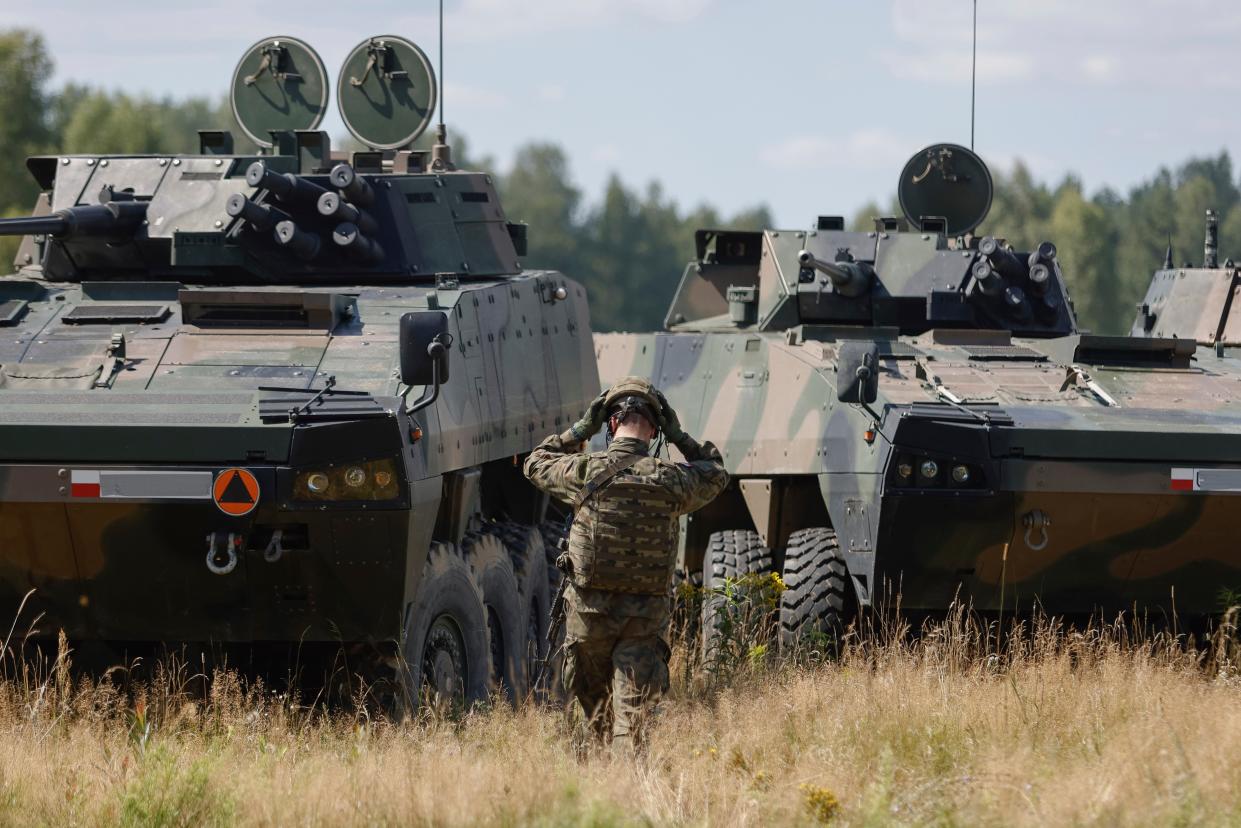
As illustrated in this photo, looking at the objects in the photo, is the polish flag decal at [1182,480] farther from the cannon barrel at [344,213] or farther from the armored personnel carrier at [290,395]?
the cannon barrel at [344,213]

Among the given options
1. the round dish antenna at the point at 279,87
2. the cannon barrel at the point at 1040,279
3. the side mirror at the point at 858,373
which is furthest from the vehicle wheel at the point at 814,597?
the round dish antenna at the point at 279,87

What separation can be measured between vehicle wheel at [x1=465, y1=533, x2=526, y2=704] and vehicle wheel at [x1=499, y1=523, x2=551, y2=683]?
0.44 ft

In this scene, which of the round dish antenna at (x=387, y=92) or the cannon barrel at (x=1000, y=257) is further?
the cannon barrel at (x=1000, y=257)

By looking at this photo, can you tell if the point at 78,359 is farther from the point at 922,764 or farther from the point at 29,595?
the point at 922,764

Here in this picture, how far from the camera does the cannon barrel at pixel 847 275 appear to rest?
1359cm

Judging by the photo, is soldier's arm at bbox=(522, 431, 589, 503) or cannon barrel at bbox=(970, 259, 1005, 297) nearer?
soldier's arm at bbox=(522, 431, 589, 503)

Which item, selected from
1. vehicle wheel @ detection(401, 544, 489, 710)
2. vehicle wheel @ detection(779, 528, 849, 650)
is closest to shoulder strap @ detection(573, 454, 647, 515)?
vehicle wheel @ detection(401, 544, 489, 710)

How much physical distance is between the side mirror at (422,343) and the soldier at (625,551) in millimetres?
824

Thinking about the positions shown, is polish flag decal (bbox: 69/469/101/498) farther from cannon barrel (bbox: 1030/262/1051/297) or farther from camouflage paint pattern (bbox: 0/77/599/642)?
cannon barrel (bbox: 1030/262/1051/297)

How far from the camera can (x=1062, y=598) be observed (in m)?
10.3

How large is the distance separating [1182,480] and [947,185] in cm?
616

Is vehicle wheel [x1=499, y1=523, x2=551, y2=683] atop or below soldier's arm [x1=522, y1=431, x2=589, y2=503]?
below

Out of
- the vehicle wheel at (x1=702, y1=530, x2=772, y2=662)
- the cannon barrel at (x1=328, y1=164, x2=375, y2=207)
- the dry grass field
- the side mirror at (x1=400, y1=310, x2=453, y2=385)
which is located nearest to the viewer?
the dry grass field

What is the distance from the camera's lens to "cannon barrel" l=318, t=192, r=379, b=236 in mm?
11047
